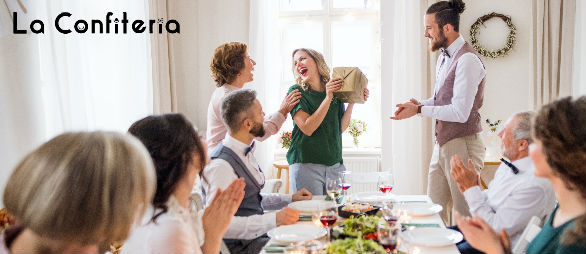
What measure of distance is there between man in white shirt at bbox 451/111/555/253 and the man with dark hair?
58 centimetres

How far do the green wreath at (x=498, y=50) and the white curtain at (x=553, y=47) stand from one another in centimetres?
19

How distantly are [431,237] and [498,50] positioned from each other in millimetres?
3131

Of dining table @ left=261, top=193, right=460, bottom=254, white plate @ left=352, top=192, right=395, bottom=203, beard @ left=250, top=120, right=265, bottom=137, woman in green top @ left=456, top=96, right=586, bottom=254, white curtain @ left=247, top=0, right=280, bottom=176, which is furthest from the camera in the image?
white curtain @ left=247, top=0, right=280, bottom=176

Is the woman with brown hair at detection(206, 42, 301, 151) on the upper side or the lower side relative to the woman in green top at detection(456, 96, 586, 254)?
upper

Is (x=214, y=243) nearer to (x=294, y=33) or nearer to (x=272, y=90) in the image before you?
(x=272, y=90)

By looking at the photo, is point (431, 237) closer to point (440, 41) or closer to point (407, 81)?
point (440, 41)

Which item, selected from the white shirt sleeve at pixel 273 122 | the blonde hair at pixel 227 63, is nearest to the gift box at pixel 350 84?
the white shirt sleeve at pixel 273 122

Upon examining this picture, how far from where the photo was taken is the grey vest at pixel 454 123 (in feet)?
9.32

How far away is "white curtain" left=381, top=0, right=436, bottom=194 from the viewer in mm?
4441

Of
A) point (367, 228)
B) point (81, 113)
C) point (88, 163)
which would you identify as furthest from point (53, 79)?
point (88, 163)

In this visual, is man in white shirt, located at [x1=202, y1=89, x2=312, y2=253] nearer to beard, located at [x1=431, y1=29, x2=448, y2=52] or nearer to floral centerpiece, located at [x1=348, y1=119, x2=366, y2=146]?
beard, located at [x1=431, y1=29, x2=448, y2=52]

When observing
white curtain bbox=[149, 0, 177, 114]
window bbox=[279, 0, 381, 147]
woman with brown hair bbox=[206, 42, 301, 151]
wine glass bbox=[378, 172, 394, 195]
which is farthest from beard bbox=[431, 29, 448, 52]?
white curtain bbox=[149, 0, 177, 114]

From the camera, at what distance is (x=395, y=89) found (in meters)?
4.52

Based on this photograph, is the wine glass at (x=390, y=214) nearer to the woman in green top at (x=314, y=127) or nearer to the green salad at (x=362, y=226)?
the green salad at (x=362, y=226)
